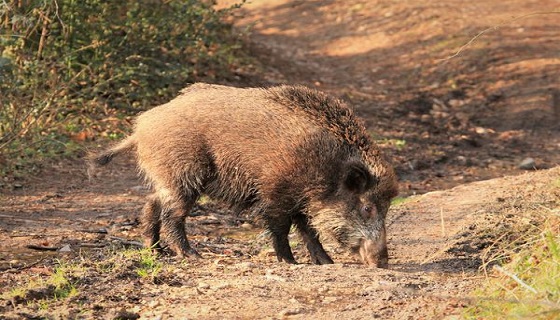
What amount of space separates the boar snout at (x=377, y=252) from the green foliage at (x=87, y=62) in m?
3.50

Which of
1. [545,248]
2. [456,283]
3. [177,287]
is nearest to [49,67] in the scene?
[177,287]

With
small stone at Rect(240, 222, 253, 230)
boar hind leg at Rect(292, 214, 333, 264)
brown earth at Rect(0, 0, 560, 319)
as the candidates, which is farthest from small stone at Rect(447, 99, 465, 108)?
boar hind leg at Rect(292, 214, 333, 264)

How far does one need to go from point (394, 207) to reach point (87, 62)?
4.29 m

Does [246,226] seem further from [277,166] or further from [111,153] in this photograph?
[277,166]

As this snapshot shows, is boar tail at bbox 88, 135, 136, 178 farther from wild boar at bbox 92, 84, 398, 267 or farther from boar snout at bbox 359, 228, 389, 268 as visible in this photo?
boar snout at bbox 359, 228, 389, 268

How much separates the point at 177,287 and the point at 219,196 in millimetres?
1396

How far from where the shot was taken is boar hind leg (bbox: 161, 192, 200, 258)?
20.7ft

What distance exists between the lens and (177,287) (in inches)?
203

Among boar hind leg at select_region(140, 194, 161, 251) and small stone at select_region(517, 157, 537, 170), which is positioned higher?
boar hind leg at select_region(140, 194, 161, 251)

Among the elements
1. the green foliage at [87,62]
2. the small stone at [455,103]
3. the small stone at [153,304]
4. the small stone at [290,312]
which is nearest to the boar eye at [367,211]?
the small stone at [290,312]

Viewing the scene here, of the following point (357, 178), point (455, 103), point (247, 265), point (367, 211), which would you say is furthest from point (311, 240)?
point (455, 103)

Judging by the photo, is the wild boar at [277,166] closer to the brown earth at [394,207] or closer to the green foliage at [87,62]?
the brown earth at [394,207]

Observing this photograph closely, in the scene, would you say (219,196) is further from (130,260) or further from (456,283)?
(456,283)

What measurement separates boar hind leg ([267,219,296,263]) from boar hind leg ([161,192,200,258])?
0.56 metres
